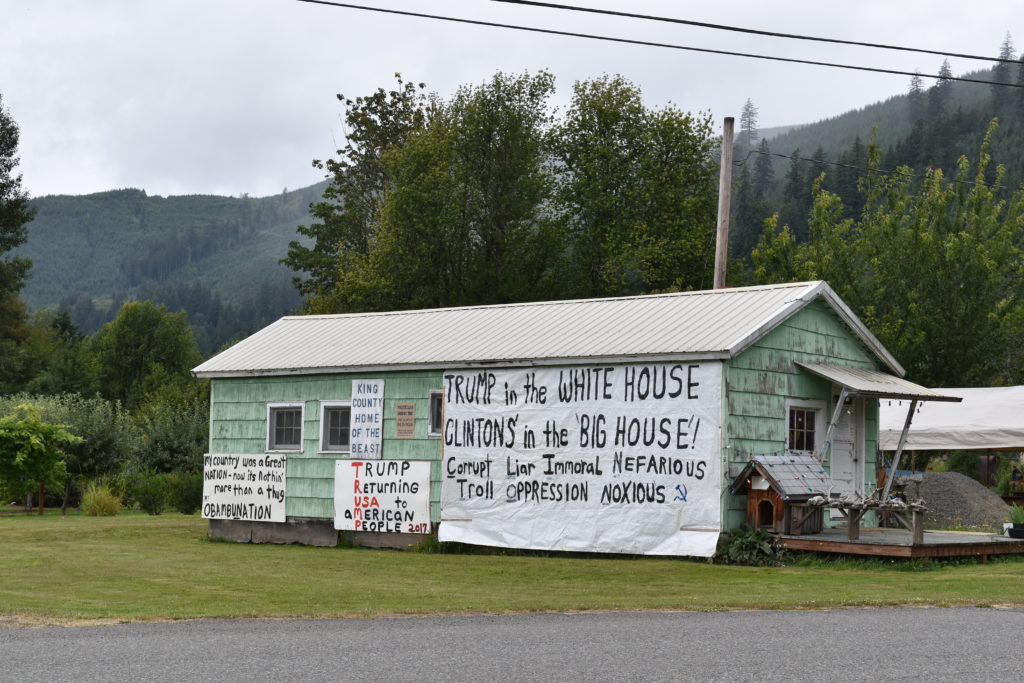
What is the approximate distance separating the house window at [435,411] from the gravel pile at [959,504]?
978cm

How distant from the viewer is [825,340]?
2070cm

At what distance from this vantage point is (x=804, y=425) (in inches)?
787

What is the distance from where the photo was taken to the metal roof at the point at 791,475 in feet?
58.1

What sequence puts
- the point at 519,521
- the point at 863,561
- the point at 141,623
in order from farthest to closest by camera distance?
1. the point at 519,521
2. the point at 863,561
3. the point at 141,623

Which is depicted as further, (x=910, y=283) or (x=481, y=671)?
(x=910, y=283)

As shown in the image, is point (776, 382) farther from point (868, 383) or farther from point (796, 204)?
point (796, 204)

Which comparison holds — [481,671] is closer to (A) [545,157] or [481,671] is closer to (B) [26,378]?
(A) [545,157]

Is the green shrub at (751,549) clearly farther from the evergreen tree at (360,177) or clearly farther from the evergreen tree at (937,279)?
the evergreen tree at (360,177)

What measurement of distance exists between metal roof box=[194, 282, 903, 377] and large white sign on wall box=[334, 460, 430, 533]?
5.82 feet

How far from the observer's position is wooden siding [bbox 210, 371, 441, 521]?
21156 mm

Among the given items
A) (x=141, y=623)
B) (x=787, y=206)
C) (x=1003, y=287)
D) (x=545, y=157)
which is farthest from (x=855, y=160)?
(x=141, y=623)

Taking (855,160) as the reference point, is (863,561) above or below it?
below

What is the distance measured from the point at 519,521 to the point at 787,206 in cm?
8729

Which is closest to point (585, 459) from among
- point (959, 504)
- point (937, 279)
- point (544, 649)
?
point (544, 649)
